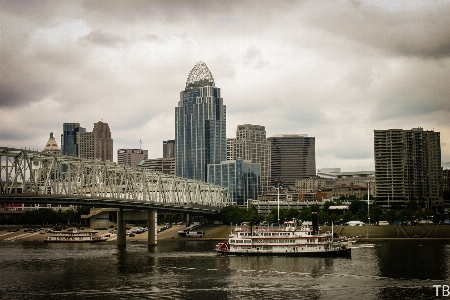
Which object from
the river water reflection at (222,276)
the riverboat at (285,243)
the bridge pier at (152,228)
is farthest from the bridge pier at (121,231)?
the riverboat at (285,243)

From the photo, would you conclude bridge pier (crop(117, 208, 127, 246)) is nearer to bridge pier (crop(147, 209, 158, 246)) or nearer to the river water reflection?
bridge pier (crop(147, 209, 158, 246))

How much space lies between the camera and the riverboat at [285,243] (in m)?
134

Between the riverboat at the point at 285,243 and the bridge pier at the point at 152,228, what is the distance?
40482 millimetres

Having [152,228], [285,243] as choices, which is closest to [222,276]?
[285,243]

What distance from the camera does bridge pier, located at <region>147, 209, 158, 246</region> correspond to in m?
178

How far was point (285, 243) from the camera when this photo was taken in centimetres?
13575

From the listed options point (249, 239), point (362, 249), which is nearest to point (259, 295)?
point (249, 239)

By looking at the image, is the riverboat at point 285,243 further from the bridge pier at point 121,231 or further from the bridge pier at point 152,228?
the bridge pier at point 121,231

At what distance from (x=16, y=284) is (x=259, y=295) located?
1459 inches

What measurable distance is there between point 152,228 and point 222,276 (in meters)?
80.2

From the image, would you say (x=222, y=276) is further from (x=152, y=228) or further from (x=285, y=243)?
(x=152, y=228)

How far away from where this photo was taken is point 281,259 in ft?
420

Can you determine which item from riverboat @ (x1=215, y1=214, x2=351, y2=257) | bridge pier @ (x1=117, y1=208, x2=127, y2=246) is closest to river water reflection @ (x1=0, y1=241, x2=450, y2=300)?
riverboat @ (x1=215, y1=214, x2=351, y2=257)

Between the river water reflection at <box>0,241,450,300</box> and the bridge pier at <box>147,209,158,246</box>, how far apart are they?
35.2m
